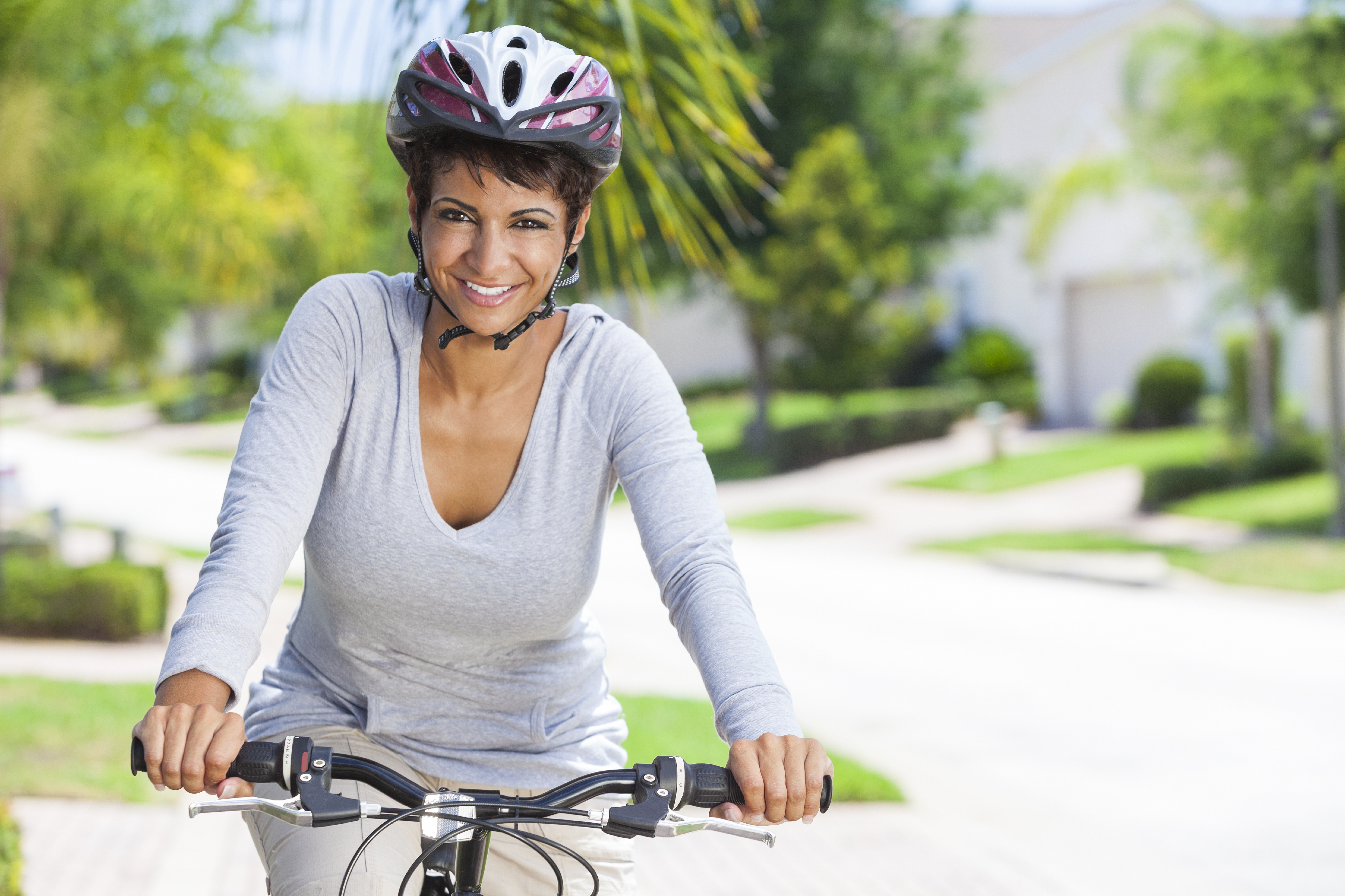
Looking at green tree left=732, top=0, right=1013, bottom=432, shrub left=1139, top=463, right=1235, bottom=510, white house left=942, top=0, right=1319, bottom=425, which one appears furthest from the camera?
green tree left=732, top=0, right=1013, bottom=432

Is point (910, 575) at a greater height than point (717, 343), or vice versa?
point (717, 343)

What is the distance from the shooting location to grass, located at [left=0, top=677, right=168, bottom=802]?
6.36 m

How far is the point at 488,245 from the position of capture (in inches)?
91.3

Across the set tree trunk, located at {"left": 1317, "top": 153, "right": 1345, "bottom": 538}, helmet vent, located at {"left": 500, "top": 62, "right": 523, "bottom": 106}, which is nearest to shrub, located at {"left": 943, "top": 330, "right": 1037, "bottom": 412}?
tree trunk, located at {"left": 1317, "top": 153, "right": 1345, "bottom": 538}

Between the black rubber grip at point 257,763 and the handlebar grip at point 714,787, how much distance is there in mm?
566

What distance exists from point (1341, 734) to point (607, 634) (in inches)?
213

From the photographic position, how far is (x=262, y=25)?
6465mm

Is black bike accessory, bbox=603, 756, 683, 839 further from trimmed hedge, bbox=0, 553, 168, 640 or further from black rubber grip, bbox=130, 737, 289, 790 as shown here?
trimmed hedge, bbox=0, 553, 168, 640

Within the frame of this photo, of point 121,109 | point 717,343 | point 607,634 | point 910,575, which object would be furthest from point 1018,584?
point 717,343

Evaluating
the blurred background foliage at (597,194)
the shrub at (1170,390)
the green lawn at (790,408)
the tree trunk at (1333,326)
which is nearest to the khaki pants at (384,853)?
the blurred background foliage at (597,194)

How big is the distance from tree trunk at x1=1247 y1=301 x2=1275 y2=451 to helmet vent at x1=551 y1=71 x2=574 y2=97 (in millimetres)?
18804

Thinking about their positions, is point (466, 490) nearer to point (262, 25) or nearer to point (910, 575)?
point (262, 25)

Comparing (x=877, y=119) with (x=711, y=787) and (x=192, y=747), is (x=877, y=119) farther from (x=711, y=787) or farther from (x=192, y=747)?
(x=192, y=747)

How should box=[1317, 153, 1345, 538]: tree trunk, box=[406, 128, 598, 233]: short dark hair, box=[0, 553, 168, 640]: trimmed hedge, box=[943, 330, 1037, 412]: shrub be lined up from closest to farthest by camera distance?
box=[406, 128, 598, 233]: short dark hair, box=[0, 553, 168, 640]: trimmed hedge, box=[1317, 153, 1345, 538]: tree trunk, box=[943, 330, 1037, 412]: shrub
